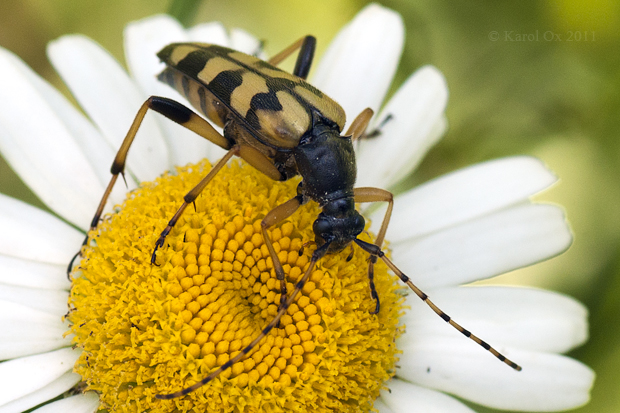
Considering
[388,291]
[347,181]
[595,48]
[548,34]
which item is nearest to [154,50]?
[347,181]

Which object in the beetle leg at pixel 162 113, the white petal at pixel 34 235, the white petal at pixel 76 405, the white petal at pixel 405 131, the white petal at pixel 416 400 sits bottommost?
the white petal at pixel 416 400

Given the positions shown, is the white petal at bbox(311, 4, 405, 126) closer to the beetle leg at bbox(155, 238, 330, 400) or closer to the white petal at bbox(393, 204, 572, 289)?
the white petal at bbox(393, 204, 572, 289)

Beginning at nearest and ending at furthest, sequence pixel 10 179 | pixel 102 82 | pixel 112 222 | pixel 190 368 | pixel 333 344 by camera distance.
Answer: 1. pixel 190 368
2. pixel 333 344
3. pixel 112 222
4. pixel 102 82
5. pixel 10 179

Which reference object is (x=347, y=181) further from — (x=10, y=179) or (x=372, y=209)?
(x=10, y=179)

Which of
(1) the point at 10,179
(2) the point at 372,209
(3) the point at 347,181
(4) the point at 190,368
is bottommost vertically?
(4) the point at 190,368

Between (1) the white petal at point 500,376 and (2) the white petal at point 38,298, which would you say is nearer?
(2) the white petal at point 38,298

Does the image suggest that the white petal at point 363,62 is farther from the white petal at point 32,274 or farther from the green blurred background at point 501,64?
the white petal at point 32,274

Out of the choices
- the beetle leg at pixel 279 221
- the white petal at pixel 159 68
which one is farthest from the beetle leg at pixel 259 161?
the white petal at pixel 159 68

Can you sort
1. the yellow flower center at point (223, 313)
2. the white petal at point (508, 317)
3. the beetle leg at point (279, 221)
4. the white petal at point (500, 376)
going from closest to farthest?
the yellow flower center at point (223, 313)
the beetle leg at point (279, 221)
the white petal at point (500, 376)
the white petal at point (508, 317)
